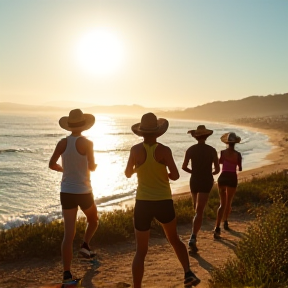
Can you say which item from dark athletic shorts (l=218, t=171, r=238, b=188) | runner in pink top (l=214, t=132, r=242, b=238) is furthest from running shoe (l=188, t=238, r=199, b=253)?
dark athletic shorts (l=218, t=171, r=238, b=188)

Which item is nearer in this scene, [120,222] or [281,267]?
[281,267]

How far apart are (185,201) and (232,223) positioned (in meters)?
2.21

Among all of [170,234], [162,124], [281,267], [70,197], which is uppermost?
[162,124]

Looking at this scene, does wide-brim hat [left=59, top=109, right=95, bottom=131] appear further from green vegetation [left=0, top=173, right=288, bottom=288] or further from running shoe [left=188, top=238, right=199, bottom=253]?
running shoe [left=188, top=238, right=199, bottom=253]

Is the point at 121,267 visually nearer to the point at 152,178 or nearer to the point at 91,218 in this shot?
the point at 91,218

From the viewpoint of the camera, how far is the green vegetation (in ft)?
13.8

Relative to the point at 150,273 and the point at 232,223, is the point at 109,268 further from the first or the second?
the point at 232,223

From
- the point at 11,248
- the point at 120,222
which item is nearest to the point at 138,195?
the point at 11,248

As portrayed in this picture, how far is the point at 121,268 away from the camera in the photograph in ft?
18.7

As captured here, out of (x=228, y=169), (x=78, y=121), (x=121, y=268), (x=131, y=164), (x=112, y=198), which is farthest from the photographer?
(x=112, y=198)

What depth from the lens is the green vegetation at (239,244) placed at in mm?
4195

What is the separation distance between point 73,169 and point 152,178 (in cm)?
109

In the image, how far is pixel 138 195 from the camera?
407 cm

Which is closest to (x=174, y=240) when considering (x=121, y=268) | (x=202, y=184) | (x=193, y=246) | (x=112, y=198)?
(x=121, y=268)
